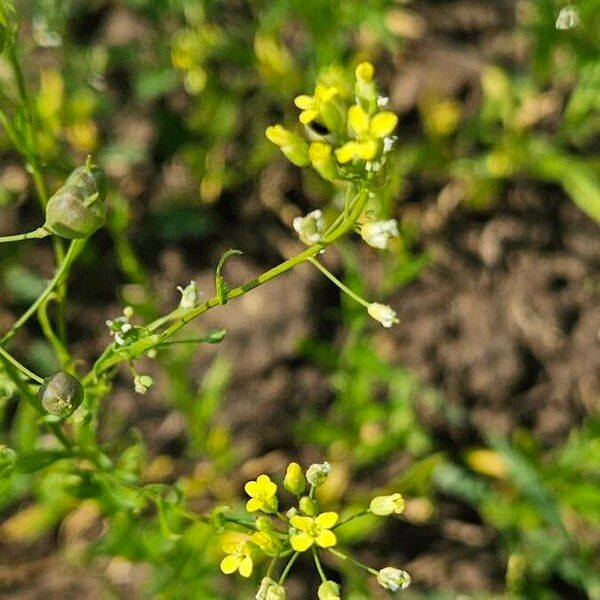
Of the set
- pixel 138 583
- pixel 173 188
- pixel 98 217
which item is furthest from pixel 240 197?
pixel 98 217

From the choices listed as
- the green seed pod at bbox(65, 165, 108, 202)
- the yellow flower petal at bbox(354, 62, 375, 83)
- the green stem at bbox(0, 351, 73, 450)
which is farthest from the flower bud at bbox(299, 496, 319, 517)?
the yellow flower petal at bbox(354, 62, 375, 83)

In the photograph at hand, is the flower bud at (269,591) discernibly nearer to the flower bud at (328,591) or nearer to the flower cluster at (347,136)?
the flower bud at (328,591)

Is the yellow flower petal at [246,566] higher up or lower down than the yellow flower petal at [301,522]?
lower down

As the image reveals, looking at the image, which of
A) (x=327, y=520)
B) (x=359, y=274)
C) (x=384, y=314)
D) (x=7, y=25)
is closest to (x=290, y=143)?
(x=384, y=314)

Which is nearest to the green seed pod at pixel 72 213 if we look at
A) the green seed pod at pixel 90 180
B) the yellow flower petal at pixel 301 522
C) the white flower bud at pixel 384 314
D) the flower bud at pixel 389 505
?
the green seed pod at pixel 90 180

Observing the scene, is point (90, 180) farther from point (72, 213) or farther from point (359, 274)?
point (359, 274)

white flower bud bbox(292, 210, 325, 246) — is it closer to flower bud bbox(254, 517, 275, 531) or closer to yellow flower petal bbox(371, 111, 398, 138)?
yellow flower petal bbox(371, 111, 398, 138)
